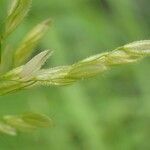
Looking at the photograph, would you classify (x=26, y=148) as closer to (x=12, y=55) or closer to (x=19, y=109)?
(x=19, y=109)

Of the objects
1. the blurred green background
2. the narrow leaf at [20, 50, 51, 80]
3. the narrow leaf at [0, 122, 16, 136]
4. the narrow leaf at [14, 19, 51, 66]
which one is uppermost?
the blurred green background

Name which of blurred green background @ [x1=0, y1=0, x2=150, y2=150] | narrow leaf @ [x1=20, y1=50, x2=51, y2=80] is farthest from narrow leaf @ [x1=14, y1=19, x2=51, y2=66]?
blurred green background @ [x1=0, y1=0, x2=150, y2=150]

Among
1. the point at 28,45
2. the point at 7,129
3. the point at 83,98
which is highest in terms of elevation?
the point at 83,98

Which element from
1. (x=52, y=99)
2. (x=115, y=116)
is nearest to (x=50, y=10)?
(x=52, y=99)

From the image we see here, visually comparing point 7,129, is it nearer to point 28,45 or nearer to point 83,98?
point 28,45

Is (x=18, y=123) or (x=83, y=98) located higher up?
(x=83, y=98)

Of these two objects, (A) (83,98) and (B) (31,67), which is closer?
(B) (31,67)

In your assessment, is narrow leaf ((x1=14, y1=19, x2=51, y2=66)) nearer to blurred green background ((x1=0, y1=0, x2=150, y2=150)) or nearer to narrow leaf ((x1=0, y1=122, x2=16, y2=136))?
narrow leaf ((x1=0, y1=122, x2=16, y2=136))

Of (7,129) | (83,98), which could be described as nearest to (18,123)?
(7,129)

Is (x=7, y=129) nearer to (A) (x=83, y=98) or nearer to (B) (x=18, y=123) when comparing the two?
(B) (x=18, y=123)
